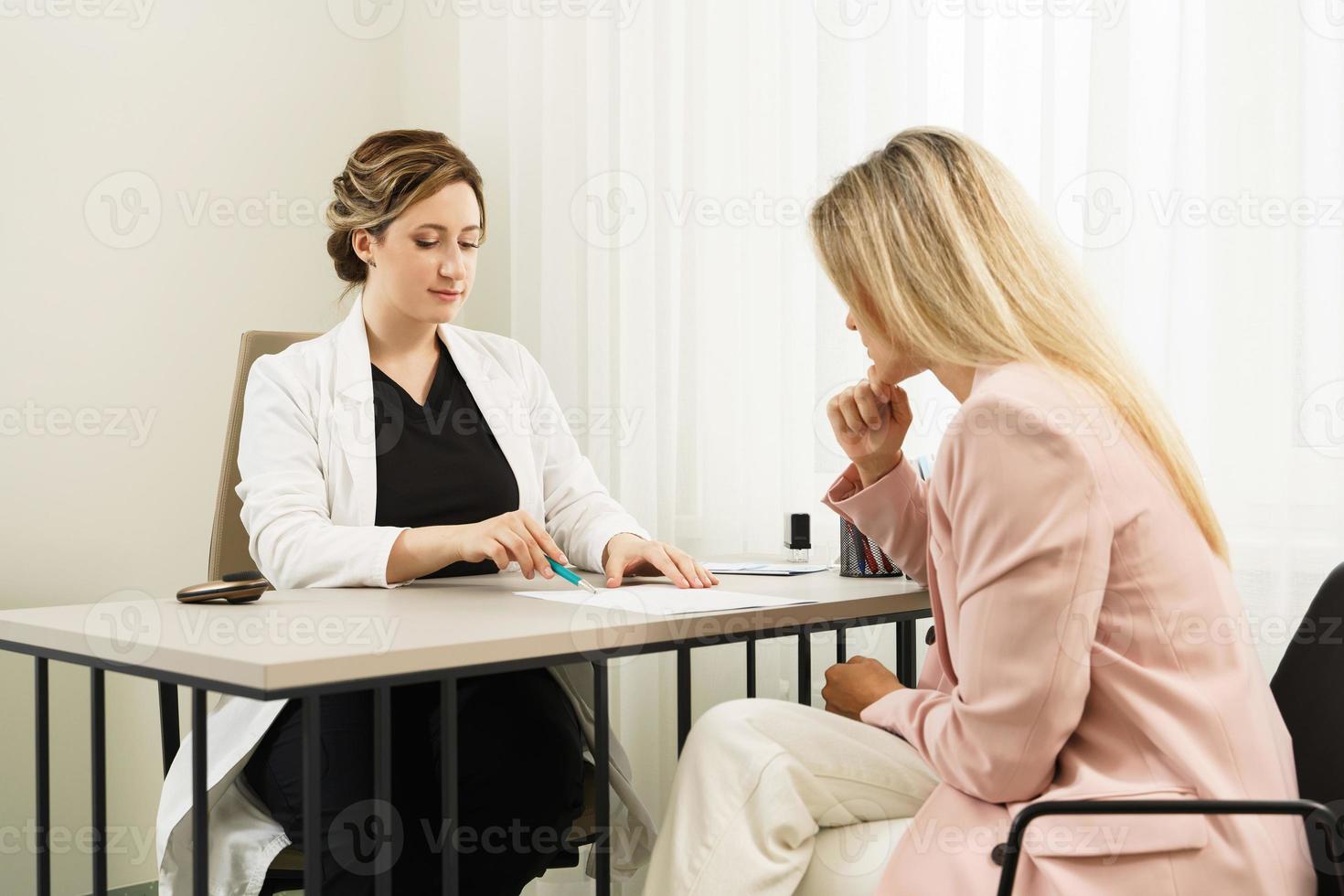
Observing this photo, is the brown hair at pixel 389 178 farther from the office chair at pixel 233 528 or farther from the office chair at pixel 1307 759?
the office chair at pixel 1307 759

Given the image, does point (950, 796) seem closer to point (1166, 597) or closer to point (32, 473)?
point (1166, 597)

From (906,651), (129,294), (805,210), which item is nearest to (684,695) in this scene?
(906,651)

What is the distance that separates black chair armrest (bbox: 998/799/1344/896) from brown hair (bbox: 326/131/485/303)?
134cm

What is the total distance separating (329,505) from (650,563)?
0.49 meters

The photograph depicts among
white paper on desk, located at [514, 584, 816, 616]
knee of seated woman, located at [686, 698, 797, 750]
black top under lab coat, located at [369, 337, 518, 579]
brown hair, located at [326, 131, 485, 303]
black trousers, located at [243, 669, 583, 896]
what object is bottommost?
black trousers, located at [243, 669, 583, 896]

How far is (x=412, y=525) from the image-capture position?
1.85m

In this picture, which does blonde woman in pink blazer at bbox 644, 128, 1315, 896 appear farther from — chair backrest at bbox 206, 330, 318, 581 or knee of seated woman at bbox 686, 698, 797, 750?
chair backrest at bbox 206, 330, 318, 581

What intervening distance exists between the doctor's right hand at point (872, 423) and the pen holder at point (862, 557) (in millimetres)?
172

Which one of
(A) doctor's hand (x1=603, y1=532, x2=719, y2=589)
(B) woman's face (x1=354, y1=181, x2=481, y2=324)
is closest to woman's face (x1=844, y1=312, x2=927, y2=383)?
(A) doctor's hand (x1=603, y1=532, x2=719, y2=589)

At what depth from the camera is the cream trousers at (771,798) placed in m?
1.17

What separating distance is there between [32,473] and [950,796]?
6.79 ft

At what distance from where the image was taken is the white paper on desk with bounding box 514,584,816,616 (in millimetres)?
1408

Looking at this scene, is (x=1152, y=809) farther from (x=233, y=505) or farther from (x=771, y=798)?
(x=233, y=505)

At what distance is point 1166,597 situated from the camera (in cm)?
109
